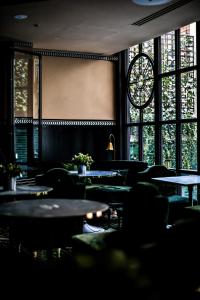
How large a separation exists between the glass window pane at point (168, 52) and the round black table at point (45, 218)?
459 centimetres

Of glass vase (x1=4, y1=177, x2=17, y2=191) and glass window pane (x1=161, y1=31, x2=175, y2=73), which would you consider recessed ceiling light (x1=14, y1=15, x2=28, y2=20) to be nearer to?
glass vase (x1=4, y1=177, x2=17, y2=191)

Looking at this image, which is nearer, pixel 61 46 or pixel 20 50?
pixel 20 50

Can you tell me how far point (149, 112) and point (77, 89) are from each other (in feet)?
5.79

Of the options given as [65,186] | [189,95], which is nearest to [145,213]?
[65,186]

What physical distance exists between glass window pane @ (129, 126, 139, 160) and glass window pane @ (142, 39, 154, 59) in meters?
1.64

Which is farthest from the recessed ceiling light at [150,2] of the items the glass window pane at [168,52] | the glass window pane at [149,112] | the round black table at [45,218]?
the round black table at [45,218]

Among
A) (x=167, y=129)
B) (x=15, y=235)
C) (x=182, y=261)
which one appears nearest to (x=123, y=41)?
(x=167, y=129)

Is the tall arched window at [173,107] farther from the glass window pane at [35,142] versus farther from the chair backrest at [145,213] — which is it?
the chair backrest at [145,213]

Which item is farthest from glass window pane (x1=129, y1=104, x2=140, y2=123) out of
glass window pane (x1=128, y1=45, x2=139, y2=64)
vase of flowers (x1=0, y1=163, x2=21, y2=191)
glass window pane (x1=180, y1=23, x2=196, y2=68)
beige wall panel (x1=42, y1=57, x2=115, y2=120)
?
vase of flowers (x1=0, y1=163, x2=21, y2=191)

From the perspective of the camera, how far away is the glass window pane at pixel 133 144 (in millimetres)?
9312

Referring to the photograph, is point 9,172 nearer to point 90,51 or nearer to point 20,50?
point 20,50

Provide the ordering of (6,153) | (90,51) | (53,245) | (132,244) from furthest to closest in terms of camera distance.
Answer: (90,51)
(6,153)
(53,245)
(132,244)

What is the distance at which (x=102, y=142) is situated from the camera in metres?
9.66

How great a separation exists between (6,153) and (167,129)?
3.20m
